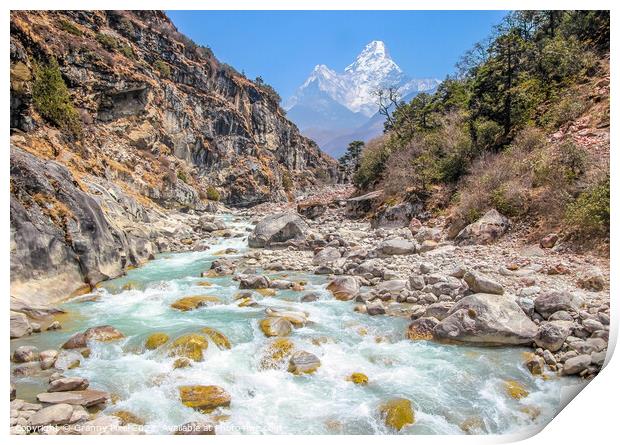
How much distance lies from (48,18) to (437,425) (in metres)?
38.7

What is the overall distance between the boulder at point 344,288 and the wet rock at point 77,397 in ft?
19.4

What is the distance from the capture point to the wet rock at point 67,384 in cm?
566

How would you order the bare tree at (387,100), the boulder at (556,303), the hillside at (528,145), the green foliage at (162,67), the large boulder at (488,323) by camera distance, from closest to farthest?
1. the large boulder at (488,323)
2. the boulder at (556,303)
3. the hillside at (528,145)
4. the bare tree at (387,100)
5. the green foliage at (162,67)

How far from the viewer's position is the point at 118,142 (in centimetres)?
3275

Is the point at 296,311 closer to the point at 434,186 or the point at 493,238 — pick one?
the point at 493,238

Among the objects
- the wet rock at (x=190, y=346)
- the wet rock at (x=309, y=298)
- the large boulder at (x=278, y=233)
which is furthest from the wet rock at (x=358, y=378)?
the large boulder at (x=278, y=233)

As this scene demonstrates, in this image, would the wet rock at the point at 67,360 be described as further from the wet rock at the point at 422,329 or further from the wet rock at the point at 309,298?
the wet rock at the point at 422,329

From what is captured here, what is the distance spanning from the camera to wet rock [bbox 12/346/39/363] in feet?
21.4

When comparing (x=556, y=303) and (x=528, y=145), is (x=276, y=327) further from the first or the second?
(x=528, y=145)

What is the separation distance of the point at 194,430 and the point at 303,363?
2114 millimetres

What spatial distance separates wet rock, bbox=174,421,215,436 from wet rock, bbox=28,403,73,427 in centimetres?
131

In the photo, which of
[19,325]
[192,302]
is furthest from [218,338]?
[19,325]

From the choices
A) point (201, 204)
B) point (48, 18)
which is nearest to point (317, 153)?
point (201, 204)

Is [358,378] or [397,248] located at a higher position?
[397,248]
